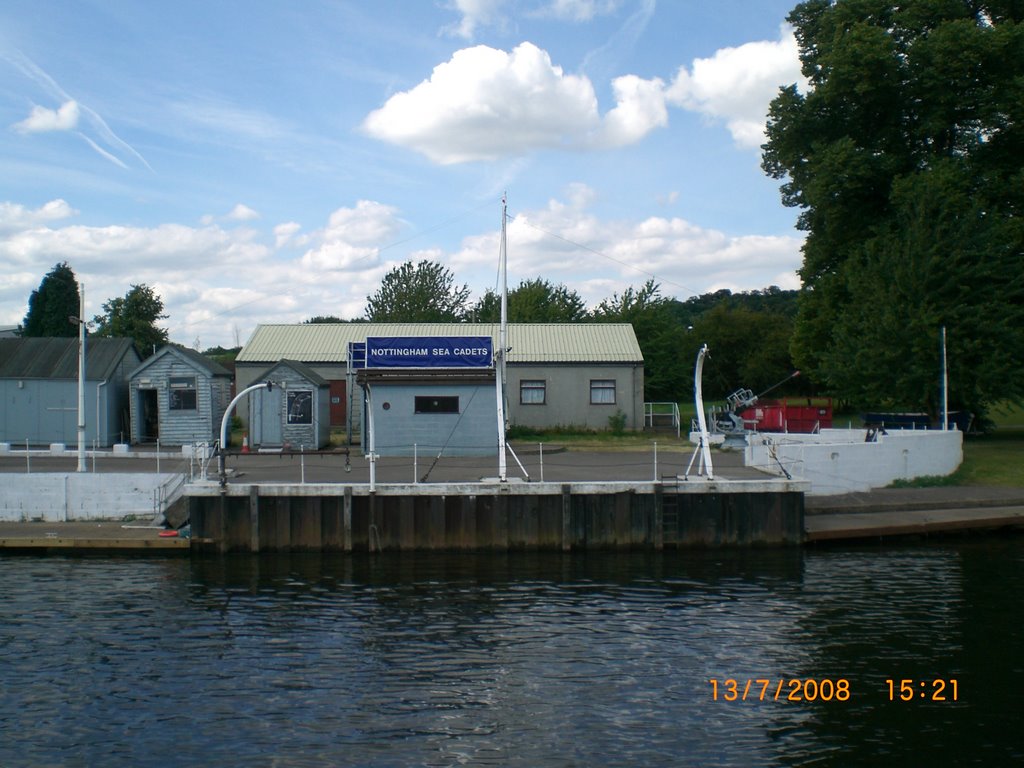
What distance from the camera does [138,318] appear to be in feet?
193

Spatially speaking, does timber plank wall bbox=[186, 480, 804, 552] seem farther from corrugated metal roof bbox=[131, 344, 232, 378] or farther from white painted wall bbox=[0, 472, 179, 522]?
corrugated metal roof bbox=[131, 344, 232, 378]

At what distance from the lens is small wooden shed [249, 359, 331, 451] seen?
3362cm

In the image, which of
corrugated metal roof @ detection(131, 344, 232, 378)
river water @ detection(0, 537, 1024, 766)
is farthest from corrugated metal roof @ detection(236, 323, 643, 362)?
river water @ detection(0, 537, 1024, 766)

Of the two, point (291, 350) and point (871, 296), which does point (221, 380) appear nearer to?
point (291, 350)

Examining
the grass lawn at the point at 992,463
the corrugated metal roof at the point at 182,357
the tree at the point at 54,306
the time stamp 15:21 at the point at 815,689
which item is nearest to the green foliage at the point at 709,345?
the grass lawn at the point at 992,463

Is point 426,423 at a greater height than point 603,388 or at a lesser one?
lesser

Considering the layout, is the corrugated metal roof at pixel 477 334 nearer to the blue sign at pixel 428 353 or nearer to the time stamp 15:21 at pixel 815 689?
the blue sign at pixel 428 353

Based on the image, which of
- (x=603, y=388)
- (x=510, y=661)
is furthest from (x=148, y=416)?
(x=510, y=661)

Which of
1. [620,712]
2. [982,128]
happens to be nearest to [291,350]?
[982,128]

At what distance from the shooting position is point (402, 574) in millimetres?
19141

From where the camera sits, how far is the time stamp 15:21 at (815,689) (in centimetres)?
1198

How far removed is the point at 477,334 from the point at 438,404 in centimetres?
1408

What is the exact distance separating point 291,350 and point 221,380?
7696 mm

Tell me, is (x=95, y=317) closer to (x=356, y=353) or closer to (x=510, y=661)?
(x=356, y=353)
